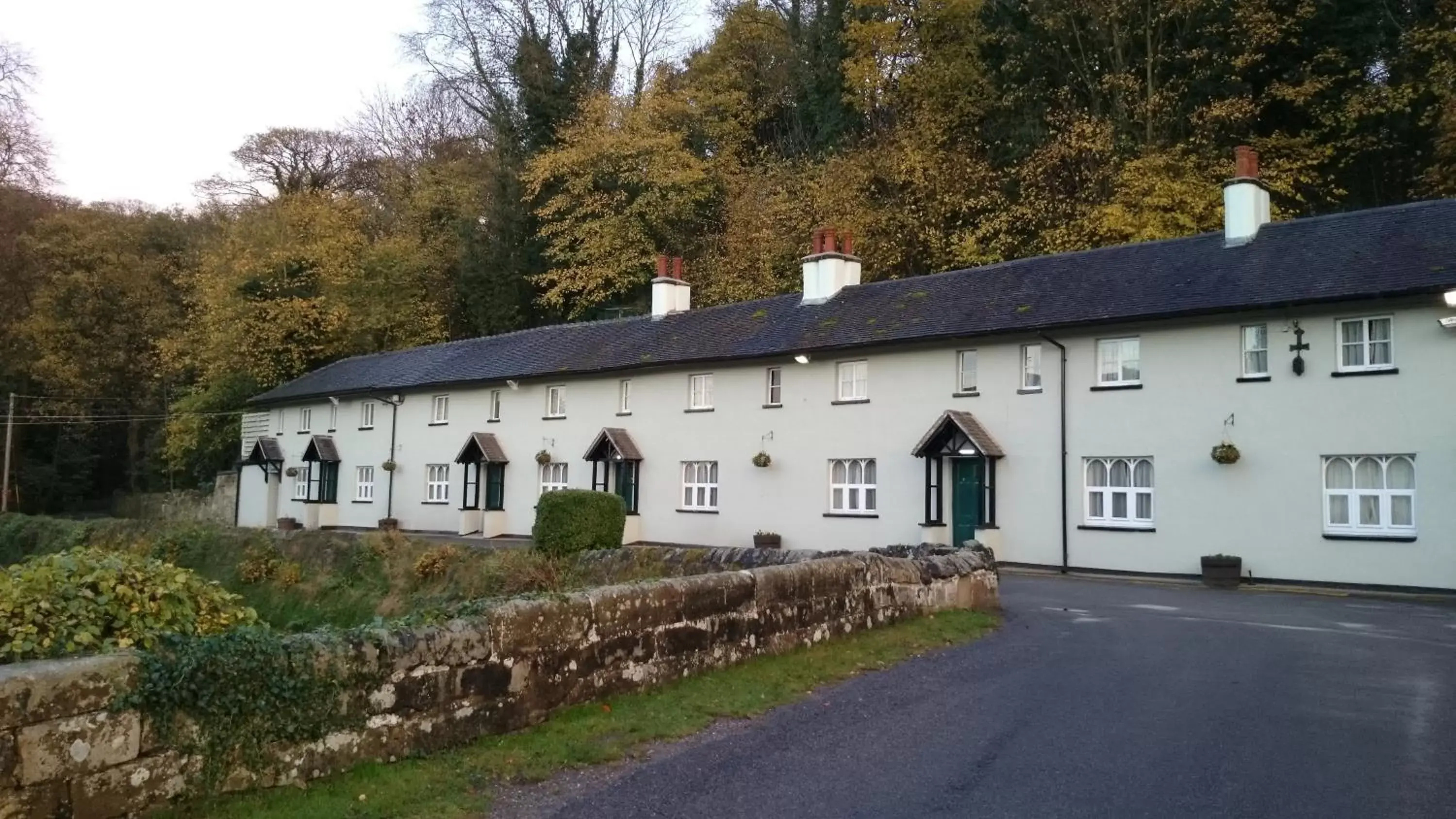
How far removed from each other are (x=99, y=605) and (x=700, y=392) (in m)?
23.7

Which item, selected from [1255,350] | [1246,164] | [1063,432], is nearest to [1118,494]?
[1063,432]

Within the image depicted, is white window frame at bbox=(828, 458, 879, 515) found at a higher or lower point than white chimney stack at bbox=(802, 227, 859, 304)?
lower

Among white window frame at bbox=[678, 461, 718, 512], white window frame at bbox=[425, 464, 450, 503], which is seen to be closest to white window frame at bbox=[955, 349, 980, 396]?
white window frame at bbox=[678, 461, 718, 512]

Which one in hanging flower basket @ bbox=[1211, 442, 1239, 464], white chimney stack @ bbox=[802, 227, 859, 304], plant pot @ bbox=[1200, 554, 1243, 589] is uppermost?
white chimney stack @ bbox=[802, 227, 859, 304]

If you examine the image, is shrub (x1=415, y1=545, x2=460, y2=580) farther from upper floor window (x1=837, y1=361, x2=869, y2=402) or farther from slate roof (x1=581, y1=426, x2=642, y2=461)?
upper floor window (x1=837, y1=361, x2=869, y2=402)

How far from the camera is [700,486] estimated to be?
1167 inches

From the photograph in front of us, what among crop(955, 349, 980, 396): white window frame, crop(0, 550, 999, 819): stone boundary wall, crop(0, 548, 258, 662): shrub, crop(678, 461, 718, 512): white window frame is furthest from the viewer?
crop(678, 461, 718, 512): white window frame

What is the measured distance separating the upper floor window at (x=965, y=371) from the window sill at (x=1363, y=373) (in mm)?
7235

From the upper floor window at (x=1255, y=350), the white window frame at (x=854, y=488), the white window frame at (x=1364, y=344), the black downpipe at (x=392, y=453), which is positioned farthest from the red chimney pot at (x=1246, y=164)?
the black downpipe at (x=392, y=453)

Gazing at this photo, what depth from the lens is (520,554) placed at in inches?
840

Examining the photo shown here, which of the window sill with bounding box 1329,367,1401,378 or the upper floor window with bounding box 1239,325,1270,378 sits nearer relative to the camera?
the window sill with bounding box 1329,367,1401,378

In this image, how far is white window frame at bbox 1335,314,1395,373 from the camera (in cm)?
1941

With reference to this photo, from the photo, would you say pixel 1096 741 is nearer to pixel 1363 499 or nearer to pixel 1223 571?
pixel 1223 571

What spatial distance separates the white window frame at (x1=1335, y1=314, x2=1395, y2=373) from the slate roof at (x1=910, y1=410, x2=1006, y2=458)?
6.74m
